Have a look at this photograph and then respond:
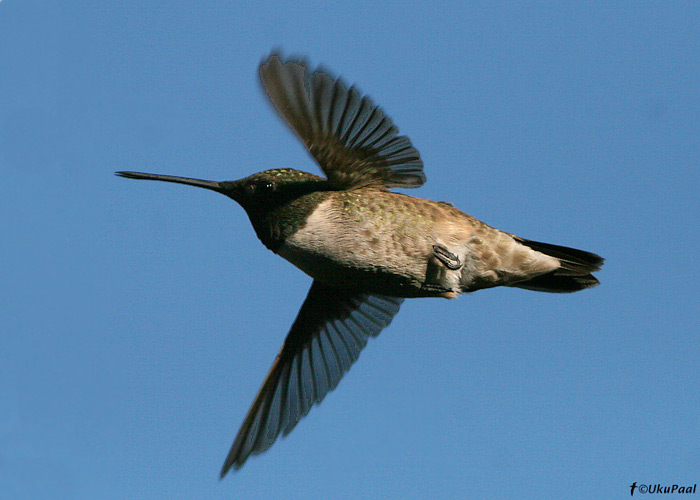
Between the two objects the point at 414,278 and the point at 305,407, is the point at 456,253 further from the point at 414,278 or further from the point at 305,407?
the point at 305,407

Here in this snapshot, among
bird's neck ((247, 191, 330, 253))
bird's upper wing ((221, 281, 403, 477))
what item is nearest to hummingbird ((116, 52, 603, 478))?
bird's neck ((247, 191, 330, 253))

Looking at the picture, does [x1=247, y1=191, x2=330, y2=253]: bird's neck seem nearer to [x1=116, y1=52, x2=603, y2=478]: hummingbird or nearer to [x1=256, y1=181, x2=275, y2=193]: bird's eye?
[x1=116, y1=52, x2=603, y2=478]: hummingbird

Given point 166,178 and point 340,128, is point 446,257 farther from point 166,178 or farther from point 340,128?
point 166,178

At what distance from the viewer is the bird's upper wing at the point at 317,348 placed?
6.90 metres

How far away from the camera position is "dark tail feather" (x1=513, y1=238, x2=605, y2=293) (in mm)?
6402

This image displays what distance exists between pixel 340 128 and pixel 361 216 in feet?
1.91

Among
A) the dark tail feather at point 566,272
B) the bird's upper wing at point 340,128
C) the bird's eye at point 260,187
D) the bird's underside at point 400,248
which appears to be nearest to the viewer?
the bird's upper wing at point 340,128

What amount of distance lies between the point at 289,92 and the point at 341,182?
827 mm

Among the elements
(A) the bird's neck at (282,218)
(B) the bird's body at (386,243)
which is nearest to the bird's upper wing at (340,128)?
(B) the bird's body at (386,243)

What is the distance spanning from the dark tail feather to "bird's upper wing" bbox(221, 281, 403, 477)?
116cm

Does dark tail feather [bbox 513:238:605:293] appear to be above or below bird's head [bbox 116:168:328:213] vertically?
above

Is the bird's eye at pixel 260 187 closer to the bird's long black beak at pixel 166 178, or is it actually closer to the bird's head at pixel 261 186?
the bird's head at pixel 261 186

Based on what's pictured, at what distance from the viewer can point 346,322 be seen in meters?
7.13

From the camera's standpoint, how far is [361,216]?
5508 millimetres
